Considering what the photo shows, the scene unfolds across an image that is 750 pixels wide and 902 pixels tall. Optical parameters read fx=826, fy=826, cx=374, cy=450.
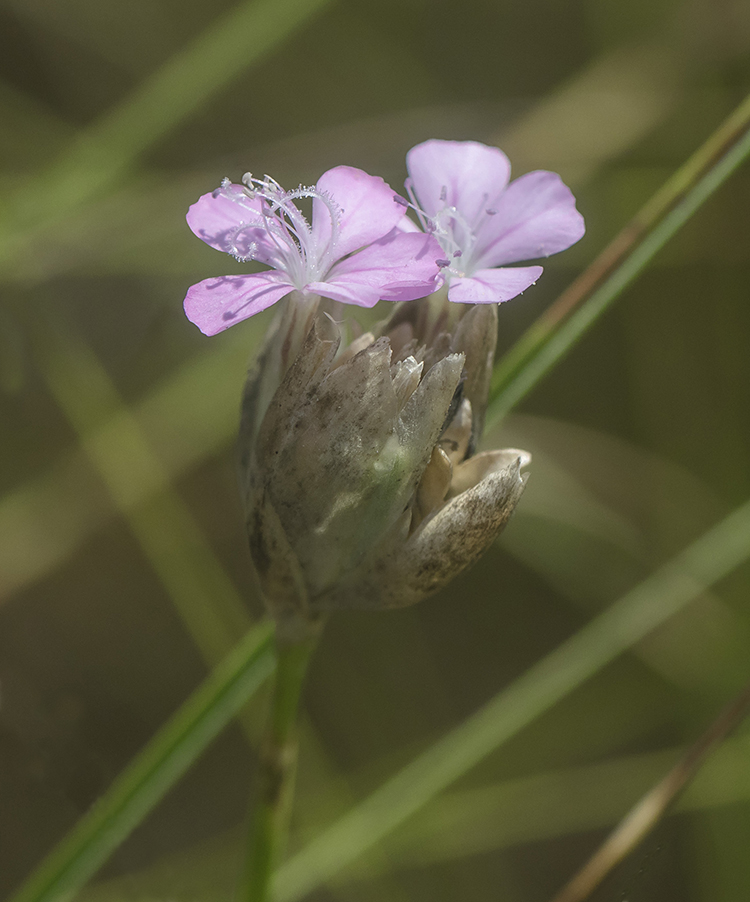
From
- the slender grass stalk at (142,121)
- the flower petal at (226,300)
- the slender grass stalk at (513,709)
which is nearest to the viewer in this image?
the flower petal at (226,300)

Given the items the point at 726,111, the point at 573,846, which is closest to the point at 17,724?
the point at 573,846

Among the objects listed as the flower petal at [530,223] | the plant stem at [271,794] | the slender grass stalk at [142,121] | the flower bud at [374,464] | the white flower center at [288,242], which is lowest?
the plant stem at [271,794]

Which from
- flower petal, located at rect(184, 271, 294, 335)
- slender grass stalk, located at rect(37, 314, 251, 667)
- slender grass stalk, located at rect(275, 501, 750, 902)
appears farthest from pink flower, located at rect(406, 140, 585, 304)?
slender grass stalk, located at rect(37, 314, 251, 667)

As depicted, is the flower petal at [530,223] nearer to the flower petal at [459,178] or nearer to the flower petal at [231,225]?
the flower petal at [459,178]

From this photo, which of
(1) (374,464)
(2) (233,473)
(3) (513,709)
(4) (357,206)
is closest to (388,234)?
(4) (357,206)

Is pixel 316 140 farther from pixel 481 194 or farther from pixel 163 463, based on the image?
pixel 481 194

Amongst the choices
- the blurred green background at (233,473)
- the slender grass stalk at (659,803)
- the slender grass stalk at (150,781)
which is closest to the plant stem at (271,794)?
the slender grass stalk at (150,781)

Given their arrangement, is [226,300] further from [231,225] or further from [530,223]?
[530,223]
